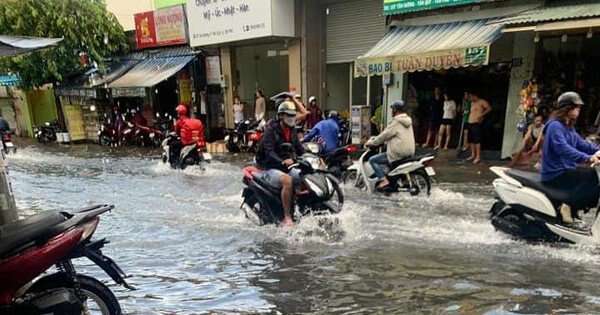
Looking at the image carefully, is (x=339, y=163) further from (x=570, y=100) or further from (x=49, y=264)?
(x=49, y=264)

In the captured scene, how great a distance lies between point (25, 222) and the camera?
355 cm

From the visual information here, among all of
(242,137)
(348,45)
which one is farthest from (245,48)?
(348,45)

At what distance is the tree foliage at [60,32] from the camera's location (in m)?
18.9

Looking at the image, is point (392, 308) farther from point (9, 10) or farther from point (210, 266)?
point (9, 10)

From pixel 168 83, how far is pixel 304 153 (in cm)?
1707

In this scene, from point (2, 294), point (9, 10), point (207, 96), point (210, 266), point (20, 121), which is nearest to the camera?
point (2, 294)

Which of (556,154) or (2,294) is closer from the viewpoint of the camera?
(2,294)

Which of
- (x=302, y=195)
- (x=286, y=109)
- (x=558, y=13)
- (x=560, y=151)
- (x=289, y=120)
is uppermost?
(x=558, y=13)

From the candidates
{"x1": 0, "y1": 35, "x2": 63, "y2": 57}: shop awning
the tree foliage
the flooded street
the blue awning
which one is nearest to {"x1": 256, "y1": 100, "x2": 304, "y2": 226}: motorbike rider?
the flooded street

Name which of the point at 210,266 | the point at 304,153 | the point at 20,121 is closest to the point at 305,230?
the point at 304,153

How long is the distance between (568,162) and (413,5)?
27.2ft

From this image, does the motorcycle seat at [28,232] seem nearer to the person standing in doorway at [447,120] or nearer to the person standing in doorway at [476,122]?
the person standing in doorway at [476,122]

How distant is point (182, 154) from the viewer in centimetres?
Result: 1215

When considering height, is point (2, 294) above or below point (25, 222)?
below
